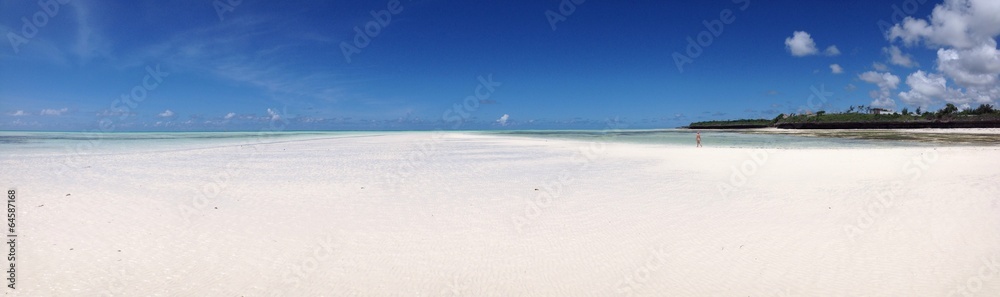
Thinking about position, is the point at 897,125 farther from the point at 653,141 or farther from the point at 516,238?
the point at 516,238

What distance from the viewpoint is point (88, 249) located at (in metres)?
5.43

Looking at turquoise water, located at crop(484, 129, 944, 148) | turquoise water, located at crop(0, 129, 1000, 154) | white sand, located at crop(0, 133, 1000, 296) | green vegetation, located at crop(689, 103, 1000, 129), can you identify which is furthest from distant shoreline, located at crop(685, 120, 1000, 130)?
white sand, located at crop(0, 133, 1000, 296)

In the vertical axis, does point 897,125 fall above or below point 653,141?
above

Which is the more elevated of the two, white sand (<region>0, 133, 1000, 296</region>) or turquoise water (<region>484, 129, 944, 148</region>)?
turquoise water (<region>484, 129, 944, 148</region>)

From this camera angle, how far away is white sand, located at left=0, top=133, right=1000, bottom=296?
4.43 m

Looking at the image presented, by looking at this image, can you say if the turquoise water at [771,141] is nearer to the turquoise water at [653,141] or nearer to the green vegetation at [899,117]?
the turquoise water at [653,141]

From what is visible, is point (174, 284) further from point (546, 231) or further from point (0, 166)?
point (0, 166)

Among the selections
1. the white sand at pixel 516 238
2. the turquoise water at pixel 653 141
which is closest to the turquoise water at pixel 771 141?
the turquoise water at pixel 653 141

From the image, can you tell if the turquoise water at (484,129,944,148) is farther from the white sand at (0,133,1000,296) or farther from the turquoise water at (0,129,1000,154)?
the white sand at (0,133,1000,296)

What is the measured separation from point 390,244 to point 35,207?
257 inches

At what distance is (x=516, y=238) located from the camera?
6.00 metres

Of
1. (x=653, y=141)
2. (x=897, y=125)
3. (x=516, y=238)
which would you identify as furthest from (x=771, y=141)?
(x=897, y=125)

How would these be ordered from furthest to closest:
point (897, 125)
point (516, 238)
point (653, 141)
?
1. point (897, 125)
2. point (653, 141)
3. point (516, 238)

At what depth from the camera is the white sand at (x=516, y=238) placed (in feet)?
14.5
